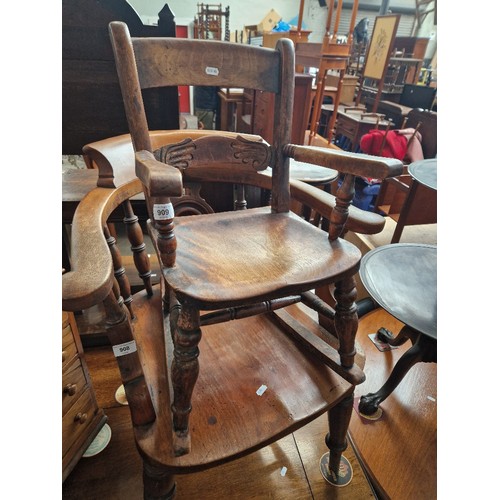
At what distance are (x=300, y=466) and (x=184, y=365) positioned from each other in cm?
77

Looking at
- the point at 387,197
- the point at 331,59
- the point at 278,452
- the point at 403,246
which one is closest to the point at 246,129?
the point at 331,59

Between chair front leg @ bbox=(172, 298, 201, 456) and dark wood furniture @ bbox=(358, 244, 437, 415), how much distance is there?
26.4 inches

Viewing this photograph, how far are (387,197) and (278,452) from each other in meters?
2.05

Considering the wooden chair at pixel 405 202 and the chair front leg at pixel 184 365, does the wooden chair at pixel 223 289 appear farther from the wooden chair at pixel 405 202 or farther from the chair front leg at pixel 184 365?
the wooden chair at pixel 405 202

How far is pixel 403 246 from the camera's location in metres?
1.49

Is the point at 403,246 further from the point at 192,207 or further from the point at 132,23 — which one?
the point at 132,23

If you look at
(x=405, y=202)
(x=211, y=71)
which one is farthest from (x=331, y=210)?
(x=405, y=202)

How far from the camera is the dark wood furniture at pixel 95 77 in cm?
147

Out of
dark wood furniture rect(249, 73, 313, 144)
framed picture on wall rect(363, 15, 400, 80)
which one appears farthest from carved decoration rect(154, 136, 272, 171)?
framed picture on wall rect(363, 15, 400, 80)

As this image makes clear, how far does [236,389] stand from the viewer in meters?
0.92

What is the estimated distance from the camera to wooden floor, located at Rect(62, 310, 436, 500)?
1101 mm

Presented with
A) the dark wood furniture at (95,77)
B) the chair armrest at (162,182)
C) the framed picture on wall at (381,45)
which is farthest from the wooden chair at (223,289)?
the framed picture on wall at (381,45)

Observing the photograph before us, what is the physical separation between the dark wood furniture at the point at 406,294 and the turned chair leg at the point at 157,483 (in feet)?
2.55

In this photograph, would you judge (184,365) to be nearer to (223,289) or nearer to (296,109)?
(223,289)
